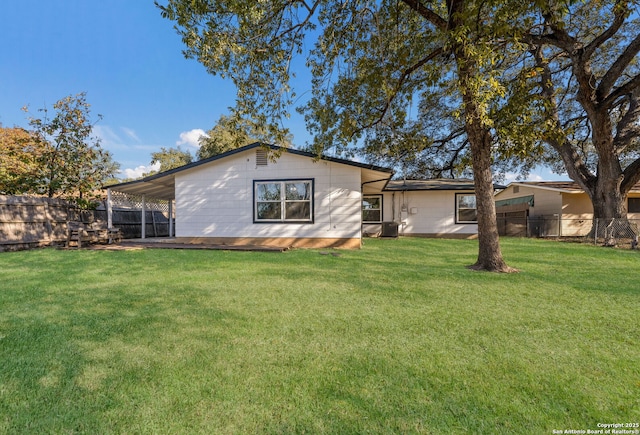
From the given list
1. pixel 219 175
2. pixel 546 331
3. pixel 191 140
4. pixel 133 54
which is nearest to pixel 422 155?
pixel 219 175

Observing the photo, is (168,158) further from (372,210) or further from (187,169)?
(372,210)

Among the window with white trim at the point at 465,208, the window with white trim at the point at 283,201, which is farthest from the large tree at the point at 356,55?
the window with white trim at the point at 465,208

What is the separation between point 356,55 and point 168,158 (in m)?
27.8

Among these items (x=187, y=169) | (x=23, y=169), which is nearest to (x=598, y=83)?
(x=187, y=169)

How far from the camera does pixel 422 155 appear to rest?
65.1 feet

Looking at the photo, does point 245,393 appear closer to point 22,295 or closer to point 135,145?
point 22,295

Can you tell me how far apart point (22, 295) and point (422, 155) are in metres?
20.2

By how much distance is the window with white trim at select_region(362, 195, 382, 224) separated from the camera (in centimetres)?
1524

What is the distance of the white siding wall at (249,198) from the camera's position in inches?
394

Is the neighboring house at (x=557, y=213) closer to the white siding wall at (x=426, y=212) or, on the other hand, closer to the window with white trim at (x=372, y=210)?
the white siding wall at (x=426, y=212)

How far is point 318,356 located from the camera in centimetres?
230

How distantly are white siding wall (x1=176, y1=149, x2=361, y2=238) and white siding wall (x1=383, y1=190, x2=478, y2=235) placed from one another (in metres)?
5.83

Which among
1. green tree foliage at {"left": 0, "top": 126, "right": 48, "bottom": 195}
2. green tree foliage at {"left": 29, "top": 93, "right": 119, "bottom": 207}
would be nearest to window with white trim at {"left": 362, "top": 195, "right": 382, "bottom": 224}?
green tree foliage at {"left": 29, "top": 93, "right": 119, "bottom": 207}

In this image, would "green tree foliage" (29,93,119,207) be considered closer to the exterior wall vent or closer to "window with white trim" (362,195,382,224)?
the exterior wall vent
